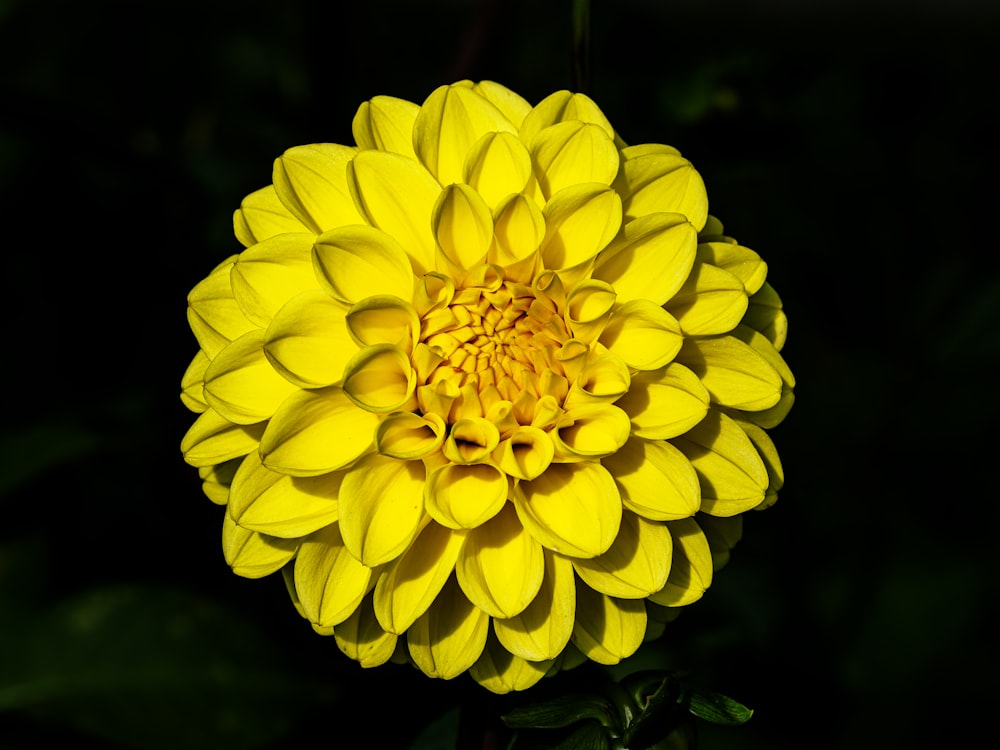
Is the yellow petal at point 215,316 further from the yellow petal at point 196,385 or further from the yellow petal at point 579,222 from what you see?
the yellow petal at point 579,222

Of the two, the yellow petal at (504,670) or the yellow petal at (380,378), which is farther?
the yellow petal at (504,670)

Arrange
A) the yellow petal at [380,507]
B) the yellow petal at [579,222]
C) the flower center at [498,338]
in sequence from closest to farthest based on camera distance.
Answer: the yellow petal at [380,507], the yellow petal at [579,222], the flower center at [498,338]

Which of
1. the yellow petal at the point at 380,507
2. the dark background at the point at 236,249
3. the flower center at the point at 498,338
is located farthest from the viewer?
the dark background at the point at 236,249

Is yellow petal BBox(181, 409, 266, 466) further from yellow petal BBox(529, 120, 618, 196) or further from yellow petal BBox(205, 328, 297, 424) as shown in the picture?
yellow petal BBox(529, 120, 618, 196)

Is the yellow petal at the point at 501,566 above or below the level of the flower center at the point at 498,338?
below

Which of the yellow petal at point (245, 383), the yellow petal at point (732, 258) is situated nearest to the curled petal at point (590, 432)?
the yellow petal at point (732, 258)

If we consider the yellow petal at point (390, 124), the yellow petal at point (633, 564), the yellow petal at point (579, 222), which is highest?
the yellow petal at point (390, 124)

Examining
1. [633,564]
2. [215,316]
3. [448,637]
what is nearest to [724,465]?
[633,564]

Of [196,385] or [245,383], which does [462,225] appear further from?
[196,385]
